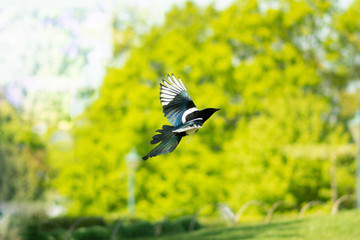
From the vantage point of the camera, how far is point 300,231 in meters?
12.5

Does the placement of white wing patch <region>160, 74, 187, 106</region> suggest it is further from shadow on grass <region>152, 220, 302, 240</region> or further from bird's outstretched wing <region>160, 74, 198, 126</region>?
shadow on grass <region>152, 220, 302, 240</region>

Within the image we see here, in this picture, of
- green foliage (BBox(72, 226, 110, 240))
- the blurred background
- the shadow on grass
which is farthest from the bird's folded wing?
the blurred background

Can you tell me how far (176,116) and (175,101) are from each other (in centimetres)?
15

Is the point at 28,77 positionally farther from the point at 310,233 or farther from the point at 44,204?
the point at 310,233

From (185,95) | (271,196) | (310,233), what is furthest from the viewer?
(271,196)

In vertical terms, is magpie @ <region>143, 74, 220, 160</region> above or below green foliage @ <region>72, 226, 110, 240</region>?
above

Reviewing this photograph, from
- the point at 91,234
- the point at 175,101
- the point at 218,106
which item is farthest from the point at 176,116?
the point at 218,106

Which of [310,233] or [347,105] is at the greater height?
[347,105]

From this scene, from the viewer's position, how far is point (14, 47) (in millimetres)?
47688

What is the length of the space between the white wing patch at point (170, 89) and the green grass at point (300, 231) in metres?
7.54

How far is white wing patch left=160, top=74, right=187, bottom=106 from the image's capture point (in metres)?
4.86

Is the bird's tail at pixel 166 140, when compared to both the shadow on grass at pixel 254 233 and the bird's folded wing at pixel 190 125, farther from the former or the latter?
the shadow on grass at pixel 254 233

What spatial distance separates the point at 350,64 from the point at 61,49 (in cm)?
2591

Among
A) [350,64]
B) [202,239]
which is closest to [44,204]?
[202,239]
